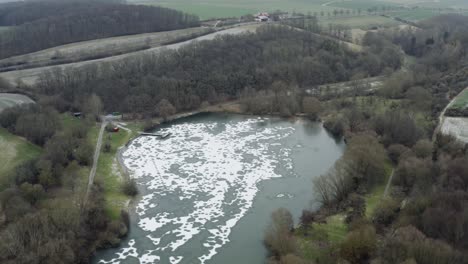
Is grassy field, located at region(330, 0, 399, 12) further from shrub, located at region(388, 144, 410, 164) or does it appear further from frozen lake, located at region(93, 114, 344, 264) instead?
shrub, located at region(388, 144, 410, 164)

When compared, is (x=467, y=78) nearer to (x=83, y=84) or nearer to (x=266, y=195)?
(x=266, y=195)

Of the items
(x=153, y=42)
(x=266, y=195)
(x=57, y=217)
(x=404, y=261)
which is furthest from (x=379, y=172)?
(x=153, y=42)

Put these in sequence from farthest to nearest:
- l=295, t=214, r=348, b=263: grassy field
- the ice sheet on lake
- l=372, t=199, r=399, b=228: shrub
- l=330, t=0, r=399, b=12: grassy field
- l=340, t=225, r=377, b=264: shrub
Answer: l=330, t=0, r=399, b=12: grassy field < the ice sheet on lake < l=372, t=199, r=399, b=228: shrub < l=295, t=214, r=348, b=263: grassy field < l=340, t=225, r=377, b=264: shrub

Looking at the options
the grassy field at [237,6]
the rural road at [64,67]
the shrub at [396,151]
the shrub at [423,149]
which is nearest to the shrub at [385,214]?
the shrub at [423,149]

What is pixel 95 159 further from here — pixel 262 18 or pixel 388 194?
pixel 262 18

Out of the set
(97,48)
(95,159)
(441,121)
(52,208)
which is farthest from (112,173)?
(97,48)

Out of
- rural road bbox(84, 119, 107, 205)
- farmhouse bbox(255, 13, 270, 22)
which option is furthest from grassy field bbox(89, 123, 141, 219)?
farmhouse bbox(255, 13, 270, 22)

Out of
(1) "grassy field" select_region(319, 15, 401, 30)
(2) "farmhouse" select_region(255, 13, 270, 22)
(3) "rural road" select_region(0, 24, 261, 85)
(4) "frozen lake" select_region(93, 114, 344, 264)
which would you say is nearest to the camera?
(4) "frozen lake" select_region(93, 114, 344, 264)
